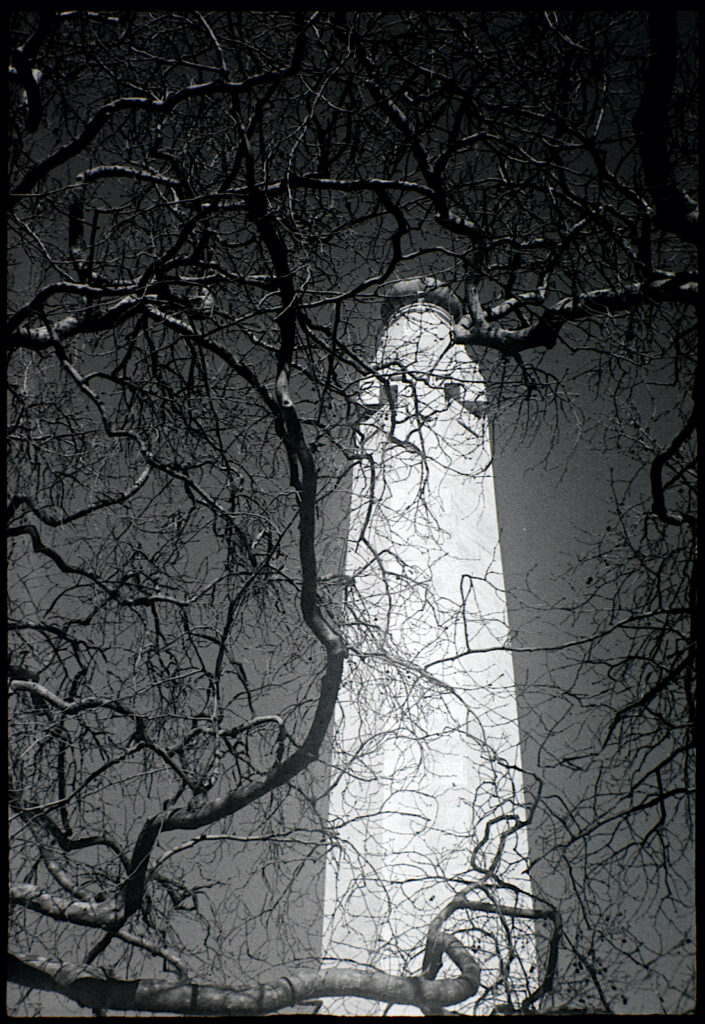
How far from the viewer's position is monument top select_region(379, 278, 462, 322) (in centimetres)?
176

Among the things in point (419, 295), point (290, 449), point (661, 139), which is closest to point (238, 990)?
point (290, 449)

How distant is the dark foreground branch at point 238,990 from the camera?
143 cm

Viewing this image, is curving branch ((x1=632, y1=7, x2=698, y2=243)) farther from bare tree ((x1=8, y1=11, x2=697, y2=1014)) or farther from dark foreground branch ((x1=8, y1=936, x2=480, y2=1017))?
dark foreground branch ((x1=8, y1=936, x2=480, y2=1017))

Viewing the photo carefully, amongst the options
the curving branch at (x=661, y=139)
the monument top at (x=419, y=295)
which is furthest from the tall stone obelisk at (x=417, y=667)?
the curving branch at (x=661, y=139)

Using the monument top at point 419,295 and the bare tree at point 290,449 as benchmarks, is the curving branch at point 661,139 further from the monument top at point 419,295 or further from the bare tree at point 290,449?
the monument top at point 419,295

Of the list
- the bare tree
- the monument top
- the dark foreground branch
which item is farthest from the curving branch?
the dark foreground branch

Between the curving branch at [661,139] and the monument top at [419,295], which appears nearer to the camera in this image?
the curving branch at [661,139]

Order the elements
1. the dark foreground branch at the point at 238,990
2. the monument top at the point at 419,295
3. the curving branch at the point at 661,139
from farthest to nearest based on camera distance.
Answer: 1. the monument top at the point at 419,295
2. the curving branch at the point at 661,139
3. the dark foreground branch at the point at 238,990

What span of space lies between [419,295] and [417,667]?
769 mm

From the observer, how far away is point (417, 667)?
1.67 m

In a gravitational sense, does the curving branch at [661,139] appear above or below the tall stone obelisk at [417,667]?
above

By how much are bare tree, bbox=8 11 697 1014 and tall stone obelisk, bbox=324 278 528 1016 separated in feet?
0.12

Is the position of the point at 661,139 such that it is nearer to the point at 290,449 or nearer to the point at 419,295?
the point at 419,295

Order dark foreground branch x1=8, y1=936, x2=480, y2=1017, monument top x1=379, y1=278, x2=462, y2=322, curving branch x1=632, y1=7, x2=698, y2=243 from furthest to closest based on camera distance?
monument top x1=379, y1=278, x2=462, y2=322 → curving branch x1=632, y1=7, x2=698, y2=243 → dark foreground branch x1=8, y1=936, x2=480, y2=1017
